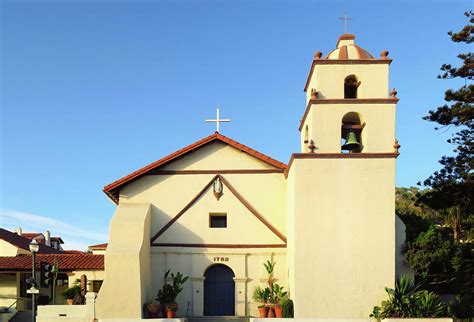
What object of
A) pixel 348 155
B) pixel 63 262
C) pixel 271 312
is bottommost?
pixel 271 312

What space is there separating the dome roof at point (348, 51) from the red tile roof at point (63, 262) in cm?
1423

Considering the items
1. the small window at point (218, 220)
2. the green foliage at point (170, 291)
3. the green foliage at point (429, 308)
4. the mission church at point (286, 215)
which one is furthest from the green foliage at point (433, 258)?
the green foliage at point (170, 291)

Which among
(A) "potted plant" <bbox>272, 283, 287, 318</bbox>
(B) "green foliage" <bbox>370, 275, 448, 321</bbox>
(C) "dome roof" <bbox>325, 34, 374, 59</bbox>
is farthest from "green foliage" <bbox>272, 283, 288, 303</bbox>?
(C) "dome roof" <bbox>325, 34, 374, 59</bbox>

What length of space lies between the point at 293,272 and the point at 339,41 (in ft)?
28.9

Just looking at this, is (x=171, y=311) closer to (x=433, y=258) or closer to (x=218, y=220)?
(x=218, y=220)

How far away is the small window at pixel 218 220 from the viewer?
21.5 meters

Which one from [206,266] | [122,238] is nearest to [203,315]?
[206,266]

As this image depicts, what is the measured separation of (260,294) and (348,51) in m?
9.68

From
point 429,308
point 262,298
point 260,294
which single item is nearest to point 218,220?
point 260,294

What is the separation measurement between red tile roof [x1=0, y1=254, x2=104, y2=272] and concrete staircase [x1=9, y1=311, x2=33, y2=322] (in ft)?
6.53

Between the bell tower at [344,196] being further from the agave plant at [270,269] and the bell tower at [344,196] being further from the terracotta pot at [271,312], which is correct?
the agave plant at [270,269]

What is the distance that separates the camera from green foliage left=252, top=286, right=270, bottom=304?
19.1 meters

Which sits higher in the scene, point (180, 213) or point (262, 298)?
point (180, 213)

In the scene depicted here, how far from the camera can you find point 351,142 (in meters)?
18.3
